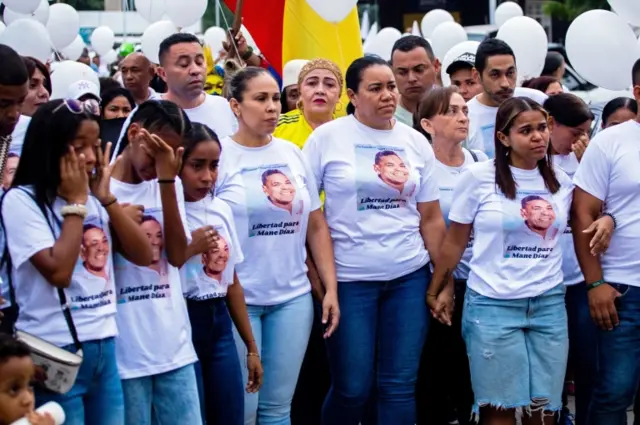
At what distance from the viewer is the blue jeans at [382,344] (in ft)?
19.1

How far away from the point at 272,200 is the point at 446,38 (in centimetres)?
729

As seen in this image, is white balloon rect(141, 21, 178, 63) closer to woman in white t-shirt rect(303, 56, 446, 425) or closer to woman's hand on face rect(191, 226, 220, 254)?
woman in white t-shirt rect(303, 56, 446, 425)

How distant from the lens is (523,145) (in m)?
5.72

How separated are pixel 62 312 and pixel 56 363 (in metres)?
0.30

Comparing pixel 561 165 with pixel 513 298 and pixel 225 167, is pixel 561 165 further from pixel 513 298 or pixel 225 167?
pixel 225 167

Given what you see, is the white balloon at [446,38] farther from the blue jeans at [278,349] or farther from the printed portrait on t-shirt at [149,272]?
the printed portrait on t-shirt at [149,272]

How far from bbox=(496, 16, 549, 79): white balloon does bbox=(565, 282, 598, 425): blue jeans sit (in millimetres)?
3795

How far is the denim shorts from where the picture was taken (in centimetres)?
564

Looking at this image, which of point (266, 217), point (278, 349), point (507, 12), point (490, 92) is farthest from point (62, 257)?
point (507, 12)

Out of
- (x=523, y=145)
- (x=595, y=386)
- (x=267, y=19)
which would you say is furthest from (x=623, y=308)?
(x=267, y=19)

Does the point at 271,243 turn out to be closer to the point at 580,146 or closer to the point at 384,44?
the point at 580,146

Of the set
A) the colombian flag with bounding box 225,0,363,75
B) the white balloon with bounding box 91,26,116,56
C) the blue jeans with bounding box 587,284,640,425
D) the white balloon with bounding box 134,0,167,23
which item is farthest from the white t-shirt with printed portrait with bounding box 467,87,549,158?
the white balloon with bounding box 91,26,116,56

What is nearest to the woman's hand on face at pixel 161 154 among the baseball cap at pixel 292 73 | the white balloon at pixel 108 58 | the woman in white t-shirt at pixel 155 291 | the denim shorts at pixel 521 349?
A: the woman in white t-shirt at pixel 155 291

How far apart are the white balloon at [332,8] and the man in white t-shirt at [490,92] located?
4.68ft
